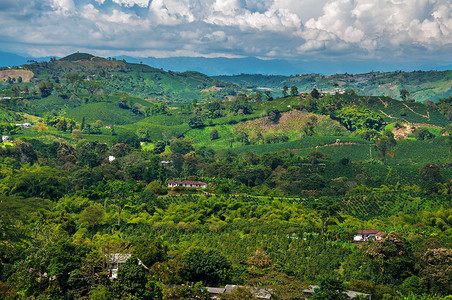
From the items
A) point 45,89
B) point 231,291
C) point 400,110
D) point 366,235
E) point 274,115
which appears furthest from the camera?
point 45,89

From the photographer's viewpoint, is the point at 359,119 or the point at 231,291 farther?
the point at 359,119

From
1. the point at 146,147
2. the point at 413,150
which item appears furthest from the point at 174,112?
the point at 413,150

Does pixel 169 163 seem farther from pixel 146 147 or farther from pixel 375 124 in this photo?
pixel 375 124

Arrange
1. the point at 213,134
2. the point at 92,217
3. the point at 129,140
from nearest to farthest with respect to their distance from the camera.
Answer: the point at 92,217, the point at 129,140, the point at 213,134

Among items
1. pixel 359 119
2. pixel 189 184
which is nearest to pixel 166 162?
pixel 189 184

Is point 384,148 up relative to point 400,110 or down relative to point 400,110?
down

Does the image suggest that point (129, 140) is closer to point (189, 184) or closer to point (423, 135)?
point (189, 184)

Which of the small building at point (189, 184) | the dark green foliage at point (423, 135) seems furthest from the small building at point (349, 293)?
the dark green foliage at point (423, 135)

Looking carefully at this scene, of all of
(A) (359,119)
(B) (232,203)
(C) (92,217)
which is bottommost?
(C) (92,217)
